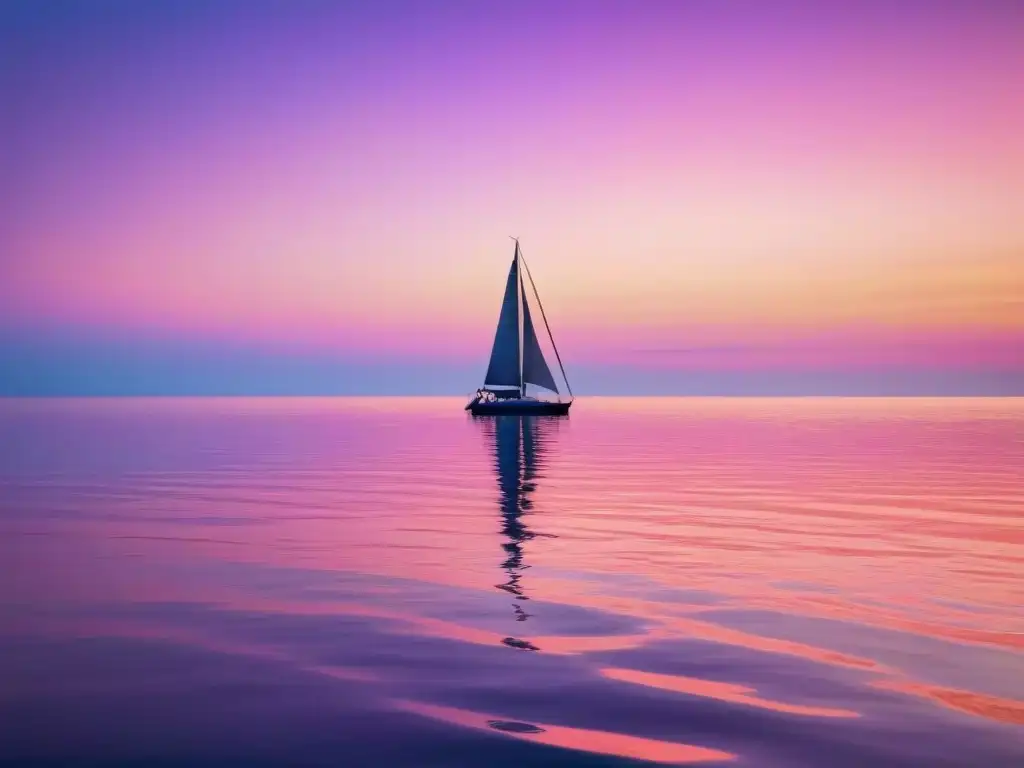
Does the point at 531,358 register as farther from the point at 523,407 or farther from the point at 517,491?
the point at 517,491

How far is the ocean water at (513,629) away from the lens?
10297 mm

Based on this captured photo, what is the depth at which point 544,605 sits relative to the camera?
16.9 m

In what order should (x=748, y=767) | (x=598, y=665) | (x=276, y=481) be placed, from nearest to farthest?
(x=748, y=767) → (x=598, y=665) → (x=276, y=481)

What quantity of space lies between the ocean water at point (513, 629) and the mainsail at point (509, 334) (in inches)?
2933

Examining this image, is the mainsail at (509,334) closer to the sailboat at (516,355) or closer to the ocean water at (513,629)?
the sailboat at (516,355)

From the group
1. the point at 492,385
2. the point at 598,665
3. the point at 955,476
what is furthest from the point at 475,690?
the point at 492,385

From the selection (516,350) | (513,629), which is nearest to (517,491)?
(513,629)

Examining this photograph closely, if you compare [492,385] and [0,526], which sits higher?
[492,385]

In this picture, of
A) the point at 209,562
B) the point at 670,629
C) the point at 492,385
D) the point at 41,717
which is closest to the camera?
the point at 41,717

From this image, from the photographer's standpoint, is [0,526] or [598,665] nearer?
[598,665]

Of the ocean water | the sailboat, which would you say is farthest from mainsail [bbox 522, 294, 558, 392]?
the ocean water

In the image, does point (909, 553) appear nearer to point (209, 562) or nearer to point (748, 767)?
point (748, 767)

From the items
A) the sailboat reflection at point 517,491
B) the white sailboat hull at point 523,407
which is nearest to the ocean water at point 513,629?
the sailboat reflection at point 517,491

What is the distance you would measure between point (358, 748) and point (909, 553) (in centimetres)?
1736
